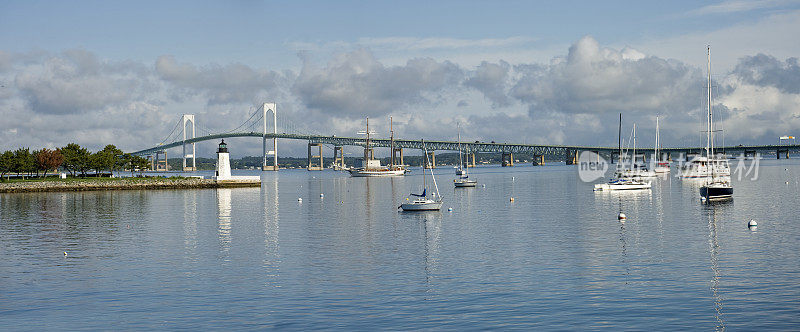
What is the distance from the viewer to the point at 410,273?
2431cm

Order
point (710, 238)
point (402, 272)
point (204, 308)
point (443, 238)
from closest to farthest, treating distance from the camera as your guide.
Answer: point (204, 308) < point (402, 272) < point (710, 238) < point (443, 238)

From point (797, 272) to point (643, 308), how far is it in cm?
794

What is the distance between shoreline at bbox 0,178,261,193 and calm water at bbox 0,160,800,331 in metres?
50.8

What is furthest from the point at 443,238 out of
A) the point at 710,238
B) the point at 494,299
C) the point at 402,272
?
the point at 494,299

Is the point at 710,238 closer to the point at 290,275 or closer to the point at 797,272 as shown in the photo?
the point at 797,272

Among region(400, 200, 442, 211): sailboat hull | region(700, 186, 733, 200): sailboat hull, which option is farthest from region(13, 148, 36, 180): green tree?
region(700, 186, 733, 200): sailboat hull

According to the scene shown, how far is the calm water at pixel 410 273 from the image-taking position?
18125 millimetres

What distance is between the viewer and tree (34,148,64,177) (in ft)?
350

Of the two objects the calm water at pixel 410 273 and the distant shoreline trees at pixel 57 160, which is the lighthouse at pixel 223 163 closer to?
the distant shoreline trees at pixel 57 160

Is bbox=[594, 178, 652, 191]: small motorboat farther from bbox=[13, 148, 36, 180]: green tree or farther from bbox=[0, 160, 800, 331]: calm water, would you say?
bbox=[13, 148, 36, 180]: green tree

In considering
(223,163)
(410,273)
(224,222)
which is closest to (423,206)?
(224,222)

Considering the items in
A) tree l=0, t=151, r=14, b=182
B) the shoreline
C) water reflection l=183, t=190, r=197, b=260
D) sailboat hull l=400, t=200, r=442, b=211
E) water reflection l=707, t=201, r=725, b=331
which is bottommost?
water reflection l=707, t=201, r=725, b=331

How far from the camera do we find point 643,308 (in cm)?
1852

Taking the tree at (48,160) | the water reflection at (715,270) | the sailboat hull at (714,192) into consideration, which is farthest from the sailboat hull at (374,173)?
the water reflection at (715,270)
